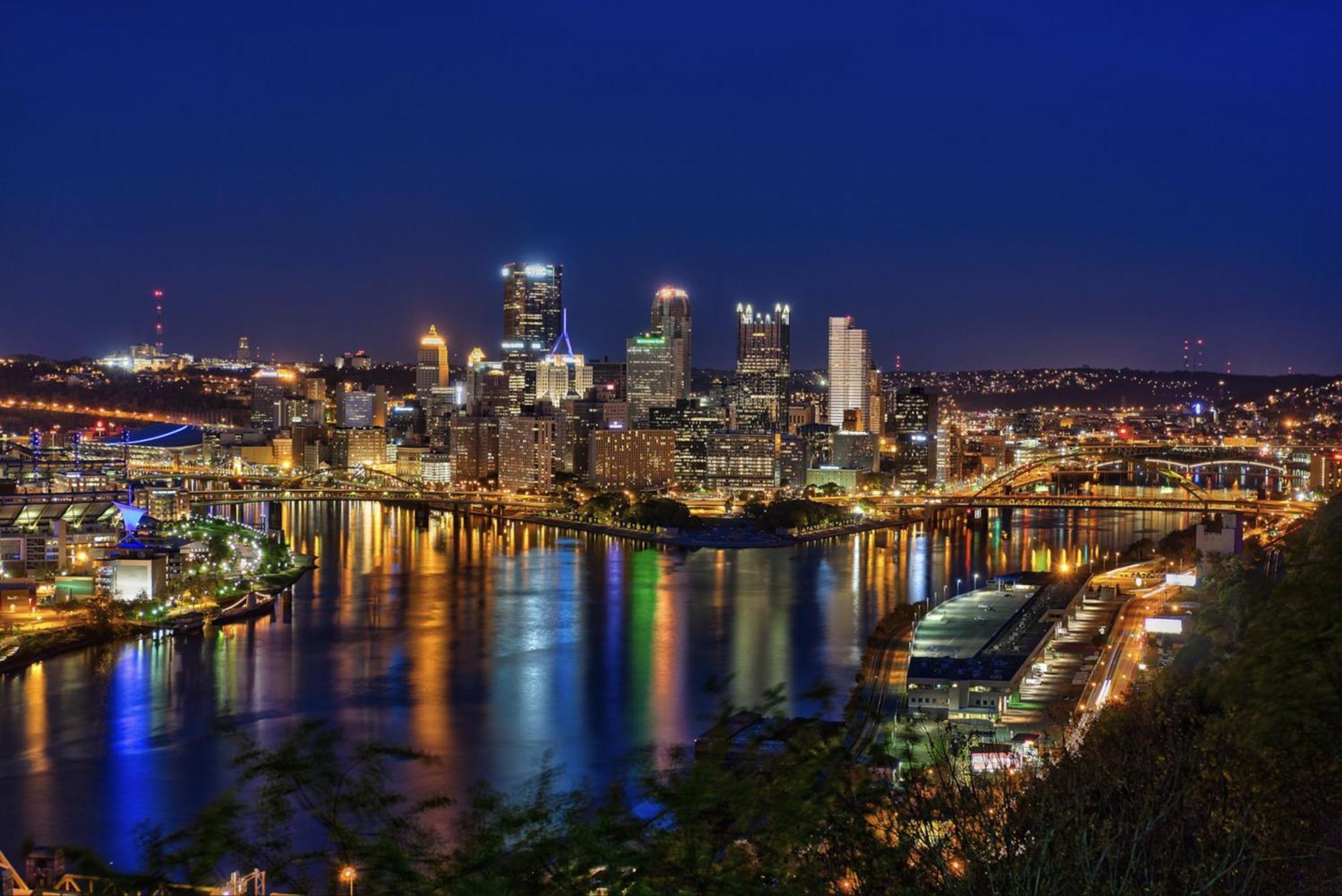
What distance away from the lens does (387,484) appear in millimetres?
20750

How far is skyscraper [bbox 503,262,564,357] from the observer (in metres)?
31.7

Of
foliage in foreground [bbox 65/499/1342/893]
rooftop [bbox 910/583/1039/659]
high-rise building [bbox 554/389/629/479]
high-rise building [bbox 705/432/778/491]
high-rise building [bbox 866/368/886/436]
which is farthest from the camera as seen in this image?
high-rise building [bbox 866/368/886/436]

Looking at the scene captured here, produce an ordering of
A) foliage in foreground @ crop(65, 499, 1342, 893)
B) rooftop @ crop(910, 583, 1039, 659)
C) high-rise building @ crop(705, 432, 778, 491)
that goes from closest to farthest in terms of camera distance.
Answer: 1. foliage in foreground @ crop(65, 499, 1342, 893)
2. rooftop @ crop(910, 583, 1039, 659)
3. high-rise building @ crop(705, 432, 778, 491)

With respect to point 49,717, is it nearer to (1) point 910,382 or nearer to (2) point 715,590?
(2) point 715,590

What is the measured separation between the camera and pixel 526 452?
72.0 feet

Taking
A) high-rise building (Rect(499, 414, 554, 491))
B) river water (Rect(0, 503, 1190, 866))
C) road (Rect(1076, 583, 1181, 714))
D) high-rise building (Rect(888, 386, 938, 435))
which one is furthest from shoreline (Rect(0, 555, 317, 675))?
high-rise building (Rect(888, 386, 938, 435))

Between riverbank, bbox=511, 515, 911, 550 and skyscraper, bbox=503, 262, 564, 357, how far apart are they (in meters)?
15.6

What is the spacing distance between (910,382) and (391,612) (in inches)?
1602

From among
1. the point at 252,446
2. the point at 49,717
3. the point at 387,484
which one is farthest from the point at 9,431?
the point at 49,717

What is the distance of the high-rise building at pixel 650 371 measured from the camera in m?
28.3

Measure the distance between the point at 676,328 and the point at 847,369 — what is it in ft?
12.4

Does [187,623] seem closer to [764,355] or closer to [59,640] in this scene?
[59,640]

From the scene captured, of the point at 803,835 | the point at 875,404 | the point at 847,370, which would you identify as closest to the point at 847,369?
the point at 847,370

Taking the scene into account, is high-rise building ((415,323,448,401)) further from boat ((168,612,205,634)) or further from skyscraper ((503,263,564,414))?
boat ((168,612,205,634))
